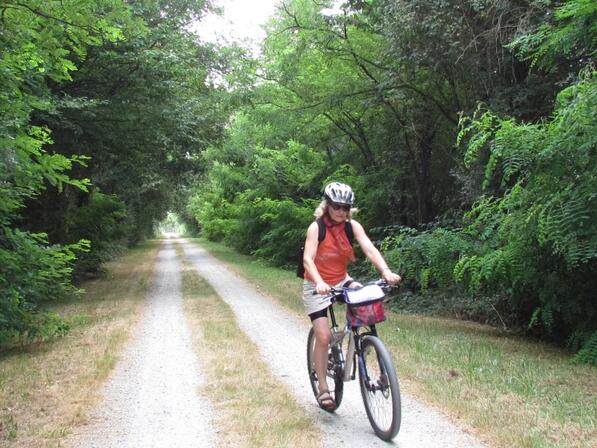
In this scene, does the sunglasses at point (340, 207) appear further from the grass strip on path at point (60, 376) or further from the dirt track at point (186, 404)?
the grass strip on path at point (60, 376)

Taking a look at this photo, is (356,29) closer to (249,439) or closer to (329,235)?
(329,235)

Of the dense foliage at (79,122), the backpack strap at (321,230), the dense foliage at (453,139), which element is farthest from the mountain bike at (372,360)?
the dense foliage at (453,139)

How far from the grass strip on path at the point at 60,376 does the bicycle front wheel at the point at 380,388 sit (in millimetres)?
2531

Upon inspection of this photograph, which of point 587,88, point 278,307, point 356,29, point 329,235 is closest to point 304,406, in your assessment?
point 329,235

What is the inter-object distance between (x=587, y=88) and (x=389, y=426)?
490 centimetres

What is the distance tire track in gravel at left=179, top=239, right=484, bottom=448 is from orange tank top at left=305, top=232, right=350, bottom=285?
1239 millimetres

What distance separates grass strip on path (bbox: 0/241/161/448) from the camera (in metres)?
4.80

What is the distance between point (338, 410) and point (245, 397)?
1.03 meters

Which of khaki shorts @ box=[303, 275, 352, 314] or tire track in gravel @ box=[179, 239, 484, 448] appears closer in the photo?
tire track in gravel @ box=[179, 239, 484, 448]

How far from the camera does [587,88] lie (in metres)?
6.58

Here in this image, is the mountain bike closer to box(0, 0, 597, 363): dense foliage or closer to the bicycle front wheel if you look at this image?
the bicycle front wheel

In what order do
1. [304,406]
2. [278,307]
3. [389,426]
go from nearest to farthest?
[389,426] → [304,406] → [278,307]

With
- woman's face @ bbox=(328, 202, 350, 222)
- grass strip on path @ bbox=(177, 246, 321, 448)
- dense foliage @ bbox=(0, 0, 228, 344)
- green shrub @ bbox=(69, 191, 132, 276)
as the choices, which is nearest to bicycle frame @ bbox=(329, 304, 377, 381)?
grass strip on path @ bbox=(177, 246, 321, 448)

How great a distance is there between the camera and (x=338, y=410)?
16.5 feet
